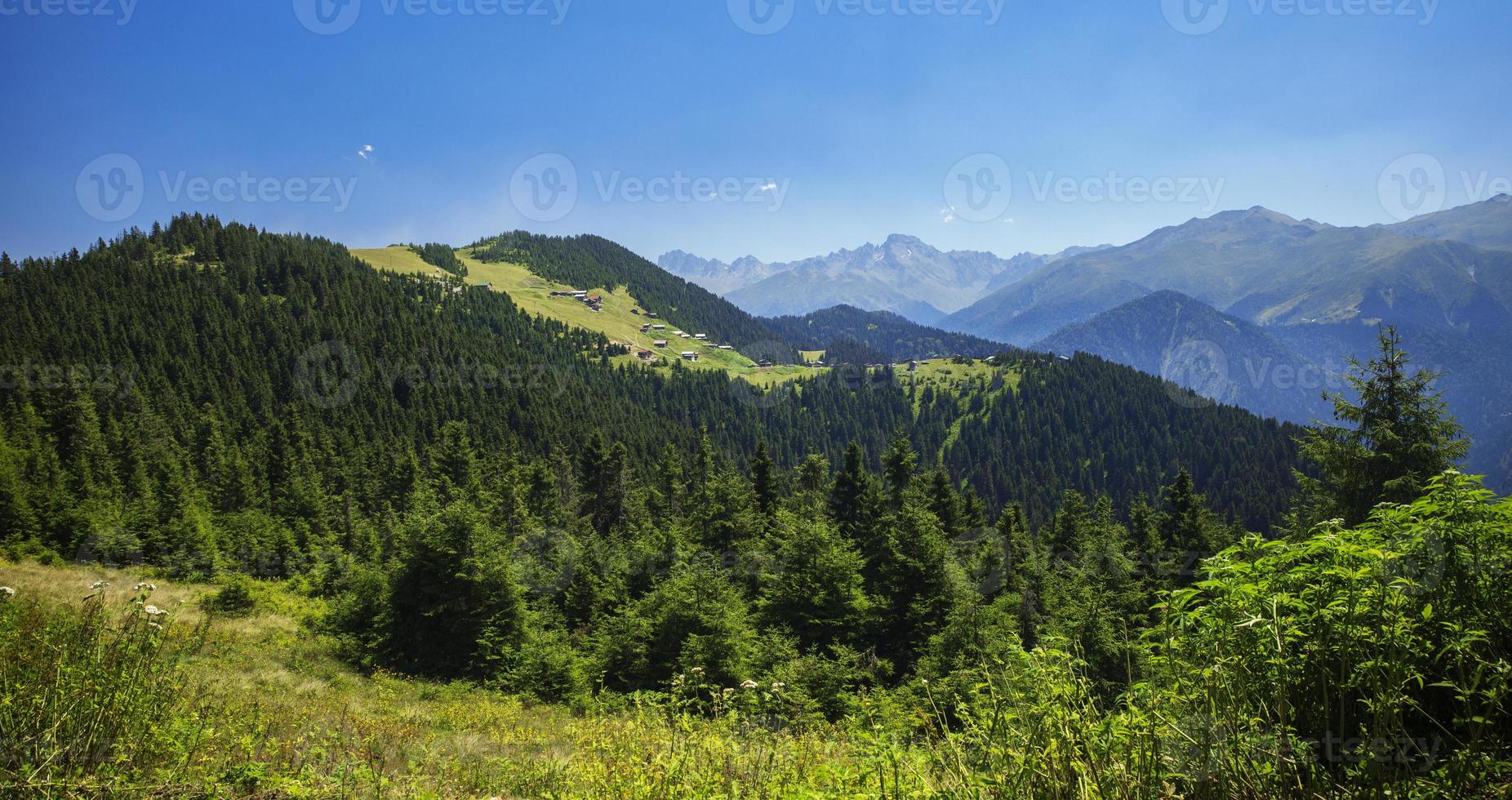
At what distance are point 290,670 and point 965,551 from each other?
27688 millimetres

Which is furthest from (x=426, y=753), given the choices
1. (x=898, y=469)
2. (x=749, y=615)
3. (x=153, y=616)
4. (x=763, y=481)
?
(x=763, y=481)

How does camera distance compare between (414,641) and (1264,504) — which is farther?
(1264,504)

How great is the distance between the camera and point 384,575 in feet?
83.8

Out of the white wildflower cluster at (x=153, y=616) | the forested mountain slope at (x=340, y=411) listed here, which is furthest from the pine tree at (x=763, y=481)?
the white wildflower cluster at (x=153, y=616)

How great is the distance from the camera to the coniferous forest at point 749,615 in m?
3.00

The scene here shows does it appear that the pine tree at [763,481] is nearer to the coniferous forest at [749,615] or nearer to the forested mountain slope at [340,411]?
the coniferous forest at [749,615]

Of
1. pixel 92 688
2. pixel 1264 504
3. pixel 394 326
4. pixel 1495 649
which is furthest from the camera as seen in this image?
pixel 394 326

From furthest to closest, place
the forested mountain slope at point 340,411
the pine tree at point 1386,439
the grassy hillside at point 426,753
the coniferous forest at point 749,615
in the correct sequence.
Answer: the forested mountain slope at point 340,411, the pine tree at point 1386,439, the grassy hillside at point 426,753, the coniferous forest at point 749,615

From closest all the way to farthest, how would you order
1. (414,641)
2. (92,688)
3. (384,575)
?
(92,688)
(414,641)
(384,575)

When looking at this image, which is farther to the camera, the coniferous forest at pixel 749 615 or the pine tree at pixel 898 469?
the pine tree at pixel 898 469

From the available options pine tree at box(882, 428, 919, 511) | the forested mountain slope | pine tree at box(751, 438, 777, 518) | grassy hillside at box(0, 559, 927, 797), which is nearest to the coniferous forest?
grassy hillside at box(0, 559, 927, 797)

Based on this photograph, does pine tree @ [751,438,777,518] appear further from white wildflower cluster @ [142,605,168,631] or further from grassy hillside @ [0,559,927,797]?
white wildflower cluster @ [142,605,168,631]

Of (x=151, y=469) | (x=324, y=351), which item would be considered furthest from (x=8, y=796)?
(x=324, y=351)

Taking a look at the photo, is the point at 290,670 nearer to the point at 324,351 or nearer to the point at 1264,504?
the point at 324,351
